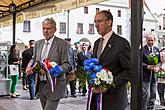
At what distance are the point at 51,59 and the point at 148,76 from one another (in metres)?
2.70

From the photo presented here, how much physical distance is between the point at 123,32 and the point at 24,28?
50.6ft

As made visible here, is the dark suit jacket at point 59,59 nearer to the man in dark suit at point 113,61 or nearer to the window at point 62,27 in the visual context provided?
the man in dark suit at point 113,61

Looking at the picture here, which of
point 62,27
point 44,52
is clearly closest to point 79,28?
point 62,27

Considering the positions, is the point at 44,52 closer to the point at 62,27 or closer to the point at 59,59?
the point at 59,59

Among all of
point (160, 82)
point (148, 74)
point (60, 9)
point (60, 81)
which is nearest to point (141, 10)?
point (60, 81)

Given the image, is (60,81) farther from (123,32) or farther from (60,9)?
(123,32)

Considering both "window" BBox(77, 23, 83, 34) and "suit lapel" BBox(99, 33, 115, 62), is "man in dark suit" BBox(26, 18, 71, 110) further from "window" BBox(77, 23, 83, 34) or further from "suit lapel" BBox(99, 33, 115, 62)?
"window" BBox(77, 23, 83, 34)

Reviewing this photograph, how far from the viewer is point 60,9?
843cm

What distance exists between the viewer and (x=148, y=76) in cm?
578

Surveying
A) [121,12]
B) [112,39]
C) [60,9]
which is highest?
[121,12]

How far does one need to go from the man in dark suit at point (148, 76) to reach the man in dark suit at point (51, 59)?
7.76ft

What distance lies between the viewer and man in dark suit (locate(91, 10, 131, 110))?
9.03 feet

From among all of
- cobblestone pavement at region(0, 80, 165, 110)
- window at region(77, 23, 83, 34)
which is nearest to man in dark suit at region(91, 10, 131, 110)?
cobblestone pavement at region(0, 80, 165, 110)

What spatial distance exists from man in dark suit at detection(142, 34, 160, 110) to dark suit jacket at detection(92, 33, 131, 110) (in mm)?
2867
